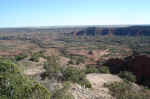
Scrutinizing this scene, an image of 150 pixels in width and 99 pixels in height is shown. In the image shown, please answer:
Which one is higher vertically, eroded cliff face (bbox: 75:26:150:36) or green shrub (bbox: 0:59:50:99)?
eroded cliff face (bbox: 75:26:150:36)

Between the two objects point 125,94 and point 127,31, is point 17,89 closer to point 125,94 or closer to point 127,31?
point 125,94

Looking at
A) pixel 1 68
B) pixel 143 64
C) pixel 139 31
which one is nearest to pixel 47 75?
pixel 1 68

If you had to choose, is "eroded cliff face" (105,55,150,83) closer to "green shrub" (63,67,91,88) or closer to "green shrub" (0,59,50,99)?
"green shrub" (63,67,91,88)

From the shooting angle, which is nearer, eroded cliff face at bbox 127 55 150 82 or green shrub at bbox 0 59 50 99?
green shrub at bbox 0 59 50 99

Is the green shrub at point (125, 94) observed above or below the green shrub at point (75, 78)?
below

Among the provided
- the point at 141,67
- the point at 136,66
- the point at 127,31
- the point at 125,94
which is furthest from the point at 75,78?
the point at 127,31

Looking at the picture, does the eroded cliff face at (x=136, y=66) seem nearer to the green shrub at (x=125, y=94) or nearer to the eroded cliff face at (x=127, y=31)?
the green shrub at (x=125, y=94)

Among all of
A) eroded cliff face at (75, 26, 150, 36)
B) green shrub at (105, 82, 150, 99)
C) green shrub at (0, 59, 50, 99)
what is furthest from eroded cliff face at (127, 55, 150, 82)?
eroded cliff face at (75, 26, 150, 36)

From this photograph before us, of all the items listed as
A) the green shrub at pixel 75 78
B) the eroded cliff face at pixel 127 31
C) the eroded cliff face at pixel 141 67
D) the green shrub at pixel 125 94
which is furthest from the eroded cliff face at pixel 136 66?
the eroded cliff face at pixel 127 31

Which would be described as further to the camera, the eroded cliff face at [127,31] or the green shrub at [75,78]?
the eroded cliff face at [127,31]

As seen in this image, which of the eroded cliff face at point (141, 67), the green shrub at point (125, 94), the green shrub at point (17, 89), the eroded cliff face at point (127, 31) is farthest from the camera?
the eroded cliff face at point (127, 31)

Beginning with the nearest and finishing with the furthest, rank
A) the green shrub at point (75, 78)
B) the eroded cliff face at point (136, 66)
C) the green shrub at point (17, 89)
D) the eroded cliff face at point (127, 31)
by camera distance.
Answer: the green shrub at point (17, 89)
the green shrub at point (75, 78)
the eroded cliff face at point (136, 66)
the eroded cliff face at point (127, 31)

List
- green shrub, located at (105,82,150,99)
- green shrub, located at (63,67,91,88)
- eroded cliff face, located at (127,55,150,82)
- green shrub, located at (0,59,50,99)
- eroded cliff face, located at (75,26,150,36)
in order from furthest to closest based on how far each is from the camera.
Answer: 1. eroded cliff face, located at (75,26,150,36)
2. eroded cliff face, located at (127,55,150,82)
3. green shrub, located at (63,67,91,88)
4. green shrub, located at (105,82,150,99)
5. green shrub, located at (0,59,50,99)

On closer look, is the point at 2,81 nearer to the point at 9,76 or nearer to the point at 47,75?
the point at 9,76
